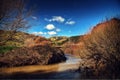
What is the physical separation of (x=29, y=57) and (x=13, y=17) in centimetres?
144

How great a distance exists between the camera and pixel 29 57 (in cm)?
630

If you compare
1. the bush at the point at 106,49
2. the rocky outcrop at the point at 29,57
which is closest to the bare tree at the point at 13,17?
the rocky outcrop at the point at 29,57

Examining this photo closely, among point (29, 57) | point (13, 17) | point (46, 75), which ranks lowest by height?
point (46, 75)

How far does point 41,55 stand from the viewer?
6430 millimetres

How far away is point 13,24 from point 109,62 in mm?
2271

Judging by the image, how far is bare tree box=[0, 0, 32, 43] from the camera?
16.9 feet

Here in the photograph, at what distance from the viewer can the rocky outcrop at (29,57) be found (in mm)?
6129

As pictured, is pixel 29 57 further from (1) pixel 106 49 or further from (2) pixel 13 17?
(1) pixel 106 49

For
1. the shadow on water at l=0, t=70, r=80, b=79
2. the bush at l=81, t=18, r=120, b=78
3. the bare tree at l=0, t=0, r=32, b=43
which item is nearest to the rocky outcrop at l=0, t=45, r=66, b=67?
the bare tree at l=0, t=0, r=32, b=43

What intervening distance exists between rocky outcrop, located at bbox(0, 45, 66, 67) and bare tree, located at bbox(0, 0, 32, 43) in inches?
36.3

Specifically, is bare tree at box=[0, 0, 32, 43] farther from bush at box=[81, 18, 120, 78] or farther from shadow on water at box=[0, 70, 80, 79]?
bush at box=[81, 18, 120, 78]

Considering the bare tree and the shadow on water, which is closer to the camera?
the shadow on water

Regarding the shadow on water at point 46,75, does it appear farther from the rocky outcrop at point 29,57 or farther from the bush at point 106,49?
the rocky outcrop at point 29,57

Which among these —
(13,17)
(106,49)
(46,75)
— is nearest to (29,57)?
(13,17)
